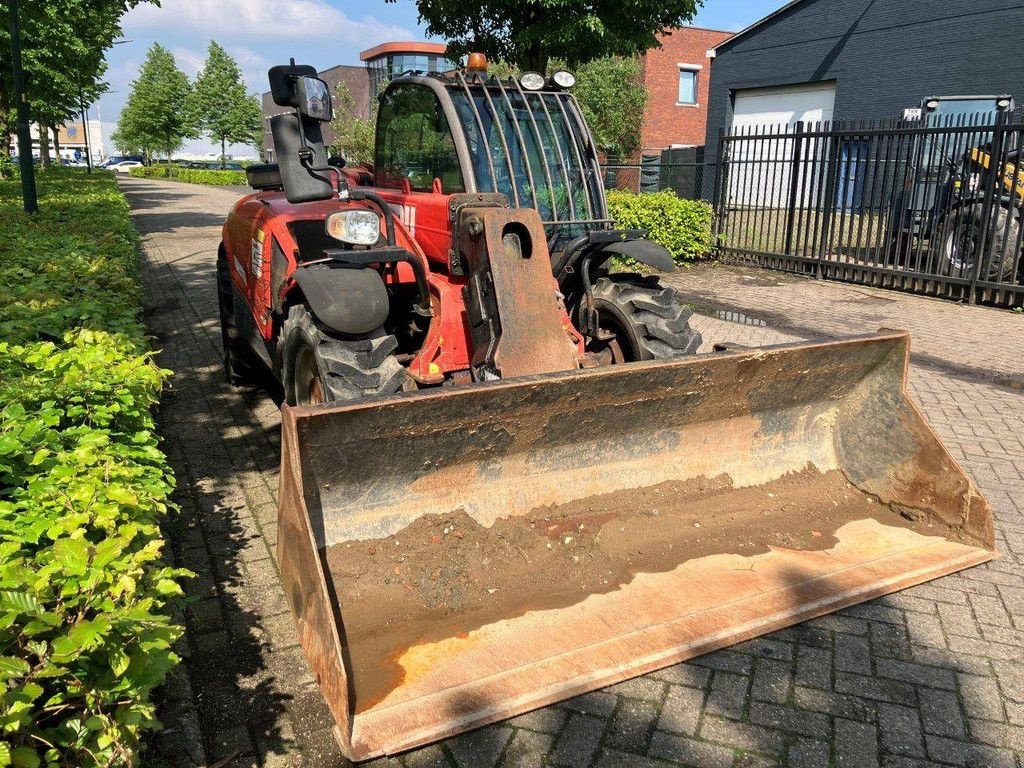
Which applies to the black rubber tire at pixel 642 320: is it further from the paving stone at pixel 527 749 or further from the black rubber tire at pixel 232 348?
the black rubber tire at pixel 232 348

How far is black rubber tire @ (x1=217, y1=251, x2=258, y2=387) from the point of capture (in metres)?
6.38

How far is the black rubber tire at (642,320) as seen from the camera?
4473 millimetres

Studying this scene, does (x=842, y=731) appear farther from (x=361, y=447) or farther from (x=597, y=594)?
(x=361, y=447)

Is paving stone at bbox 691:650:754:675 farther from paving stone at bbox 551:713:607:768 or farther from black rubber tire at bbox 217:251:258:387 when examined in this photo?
black rubber tire at bbox 217:251:258:387

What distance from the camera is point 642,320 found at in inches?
178

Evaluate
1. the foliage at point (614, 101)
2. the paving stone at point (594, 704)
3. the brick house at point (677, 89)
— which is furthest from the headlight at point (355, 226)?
the brick house at point (677, 89)

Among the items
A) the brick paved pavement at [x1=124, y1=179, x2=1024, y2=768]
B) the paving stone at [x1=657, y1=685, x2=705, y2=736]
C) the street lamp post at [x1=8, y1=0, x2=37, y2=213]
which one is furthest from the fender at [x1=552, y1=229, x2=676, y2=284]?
the street lamp post at [x1=8, y1=0, x2=37, y2=213]

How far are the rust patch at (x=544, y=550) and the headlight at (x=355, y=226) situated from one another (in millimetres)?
1527

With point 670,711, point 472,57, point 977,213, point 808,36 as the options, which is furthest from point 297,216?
point 808,36

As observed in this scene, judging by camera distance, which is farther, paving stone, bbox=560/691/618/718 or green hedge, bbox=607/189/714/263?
green hedge, bbox=607/189/714/263

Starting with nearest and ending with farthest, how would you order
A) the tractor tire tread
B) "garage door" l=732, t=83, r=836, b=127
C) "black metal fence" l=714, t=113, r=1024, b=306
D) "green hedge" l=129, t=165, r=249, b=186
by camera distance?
the tractor tire tread
"black metal fence" l=714, t=113, r=1024, b=306
"garage door" l=732, t=83, r=836, b=127
"green hedge" l=129, t=165, r=249, b=186

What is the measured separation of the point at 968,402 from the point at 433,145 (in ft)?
15.2

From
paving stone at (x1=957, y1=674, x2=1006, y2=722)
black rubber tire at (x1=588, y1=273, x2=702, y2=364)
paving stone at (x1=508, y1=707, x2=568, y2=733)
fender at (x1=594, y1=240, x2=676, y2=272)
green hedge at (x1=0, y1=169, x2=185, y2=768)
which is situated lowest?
paving stone at (x1=508, y1=707, x2=568, y2=733)

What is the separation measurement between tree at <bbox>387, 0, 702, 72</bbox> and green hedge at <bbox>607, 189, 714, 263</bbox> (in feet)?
7.80
